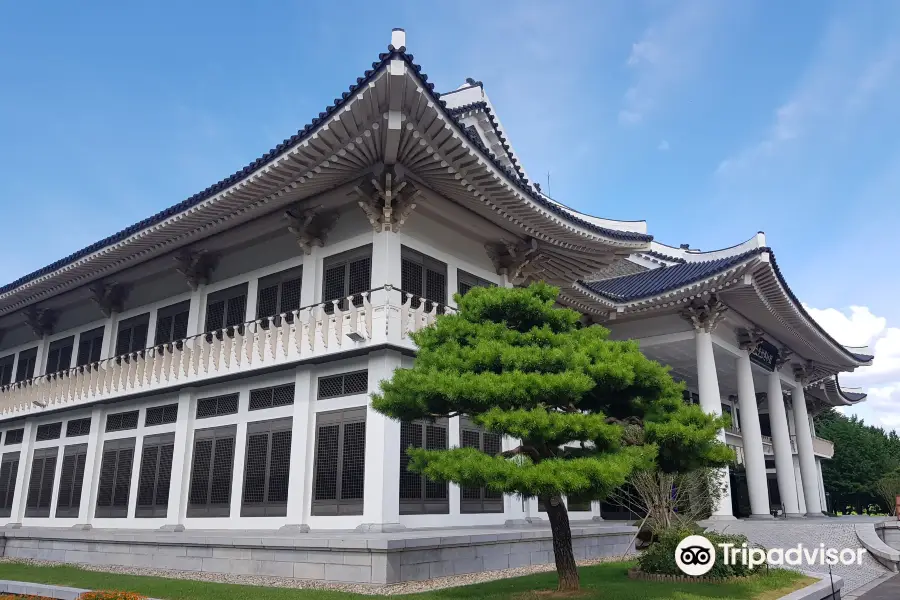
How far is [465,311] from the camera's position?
393 inches

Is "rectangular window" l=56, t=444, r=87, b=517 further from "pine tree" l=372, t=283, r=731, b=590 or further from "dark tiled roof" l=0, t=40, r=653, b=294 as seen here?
"pine tree" l=372, t=283, r=731, b=590

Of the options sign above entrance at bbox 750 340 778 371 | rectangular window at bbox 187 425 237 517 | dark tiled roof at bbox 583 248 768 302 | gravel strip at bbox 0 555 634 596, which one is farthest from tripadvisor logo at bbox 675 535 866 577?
sign above entrance at bbox 750 340 778 371

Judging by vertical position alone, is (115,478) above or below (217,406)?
below

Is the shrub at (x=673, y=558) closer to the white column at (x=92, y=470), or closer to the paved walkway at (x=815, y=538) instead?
the paved walkway at (x=815, y=538)

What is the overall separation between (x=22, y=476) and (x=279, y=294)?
12.4 meters

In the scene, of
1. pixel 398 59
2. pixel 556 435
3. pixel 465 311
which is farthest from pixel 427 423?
pixel 398 59

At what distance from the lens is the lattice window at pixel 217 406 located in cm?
1648

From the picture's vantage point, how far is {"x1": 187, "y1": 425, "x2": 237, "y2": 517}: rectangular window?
15938 mm

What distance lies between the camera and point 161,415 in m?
18.2

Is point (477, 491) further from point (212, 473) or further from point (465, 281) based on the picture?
point (212, 473)

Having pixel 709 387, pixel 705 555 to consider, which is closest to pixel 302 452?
pixel 705 555

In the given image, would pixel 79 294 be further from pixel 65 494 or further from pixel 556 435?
pixel 556 435

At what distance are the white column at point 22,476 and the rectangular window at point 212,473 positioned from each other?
8849mm

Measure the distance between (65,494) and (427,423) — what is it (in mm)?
12599
